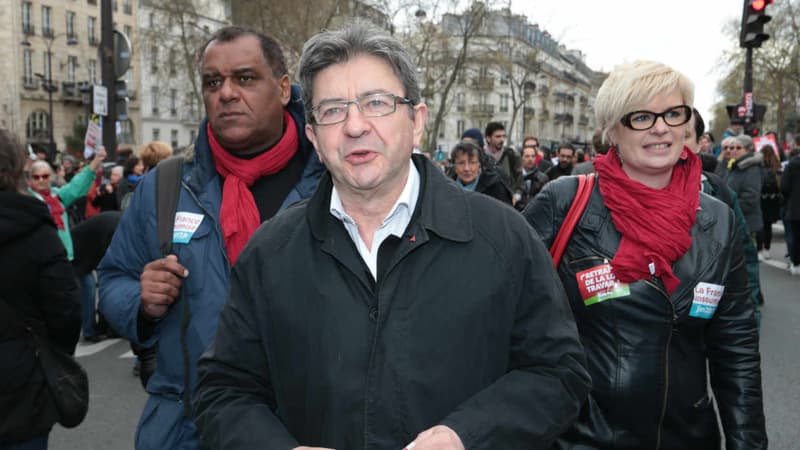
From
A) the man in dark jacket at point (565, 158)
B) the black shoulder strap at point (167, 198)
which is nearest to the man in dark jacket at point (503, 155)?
the man in dark jacket at point (565, 158)

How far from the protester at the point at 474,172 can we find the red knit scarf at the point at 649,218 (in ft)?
15.7

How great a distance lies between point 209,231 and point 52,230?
1.11 m

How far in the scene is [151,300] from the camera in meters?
2.36

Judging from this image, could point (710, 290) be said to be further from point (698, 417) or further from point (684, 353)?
point (698, 417)

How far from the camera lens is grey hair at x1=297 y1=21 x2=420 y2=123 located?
1.81 meters

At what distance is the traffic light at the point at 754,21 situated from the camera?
12.9 m

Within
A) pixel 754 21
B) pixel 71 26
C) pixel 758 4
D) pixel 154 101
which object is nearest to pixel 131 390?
pixel 758 4

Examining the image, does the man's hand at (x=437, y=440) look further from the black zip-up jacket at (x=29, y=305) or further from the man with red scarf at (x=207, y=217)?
the black zip-up jacket at (x=29, y=305)

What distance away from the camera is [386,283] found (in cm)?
167

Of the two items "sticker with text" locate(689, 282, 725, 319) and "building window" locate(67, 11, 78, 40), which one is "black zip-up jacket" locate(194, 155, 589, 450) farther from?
"building window" locate(67, 11, 78, 40)

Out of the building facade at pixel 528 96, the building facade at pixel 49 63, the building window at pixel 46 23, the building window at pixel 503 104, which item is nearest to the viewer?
the building facade at pixel 528 96

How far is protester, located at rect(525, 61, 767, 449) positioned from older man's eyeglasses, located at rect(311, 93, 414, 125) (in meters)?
0.98

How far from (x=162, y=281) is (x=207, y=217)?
296mm

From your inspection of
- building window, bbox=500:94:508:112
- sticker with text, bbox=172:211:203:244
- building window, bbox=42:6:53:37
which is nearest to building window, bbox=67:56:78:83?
building window, bbox=42:6:53:37
